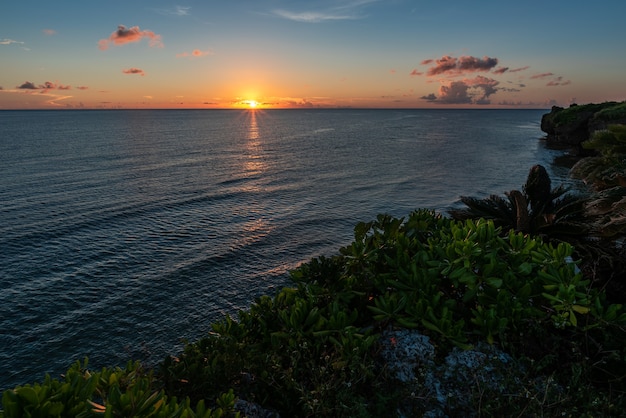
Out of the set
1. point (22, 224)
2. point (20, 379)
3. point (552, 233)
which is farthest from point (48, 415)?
point (22, 224)

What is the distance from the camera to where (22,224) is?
32594 millimetres

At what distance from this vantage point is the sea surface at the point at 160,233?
19547mm

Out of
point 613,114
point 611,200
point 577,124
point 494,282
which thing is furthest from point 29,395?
point 577,124

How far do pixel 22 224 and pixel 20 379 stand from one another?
2075cm

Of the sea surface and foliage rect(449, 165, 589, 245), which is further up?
foliage rect(449, 165, 589, 245)

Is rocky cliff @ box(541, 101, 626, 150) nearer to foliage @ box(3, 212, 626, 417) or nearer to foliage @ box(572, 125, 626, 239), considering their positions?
foliage @ box(572, 125, 626, 239)

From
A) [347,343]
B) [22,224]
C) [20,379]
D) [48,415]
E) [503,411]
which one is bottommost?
[20,379]

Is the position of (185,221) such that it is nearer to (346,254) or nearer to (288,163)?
(346,254)

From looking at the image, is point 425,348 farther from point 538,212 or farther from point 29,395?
point 538,212

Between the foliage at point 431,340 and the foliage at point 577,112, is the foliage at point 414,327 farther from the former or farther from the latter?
the foliage at point 577,112

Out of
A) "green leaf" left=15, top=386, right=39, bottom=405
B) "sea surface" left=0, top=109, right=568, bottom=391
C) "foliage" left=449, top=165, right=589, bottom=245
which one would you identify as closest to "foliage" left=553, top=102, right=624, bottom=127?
"sea surface" left=0, top=109, right=568, bottom=391

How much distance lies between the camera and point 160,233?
3194 centimetres

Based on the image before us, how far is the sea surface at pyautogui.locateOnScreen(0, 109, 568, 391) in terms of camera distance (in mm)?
19547

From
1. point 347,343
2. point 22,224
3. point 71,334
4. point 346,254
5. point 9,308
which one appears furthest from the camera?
point 22,224
